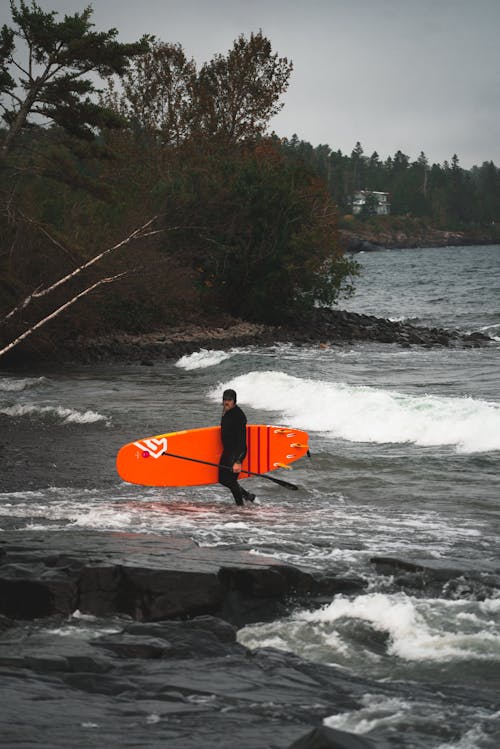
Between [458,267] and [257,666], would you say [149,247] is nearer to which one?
[257,666]

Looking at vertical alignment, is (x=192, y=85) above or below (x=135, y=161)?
above

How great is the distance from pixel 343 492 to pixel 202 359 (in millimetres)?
19443

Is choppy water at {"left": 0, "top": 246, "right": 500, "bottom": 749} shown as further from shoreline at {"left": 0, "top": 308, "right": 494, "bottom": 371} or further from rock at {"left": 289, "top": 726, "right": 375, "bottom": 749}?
shoreline at {"left": 0, "top": 308, "right": 494, "bottom": 371}

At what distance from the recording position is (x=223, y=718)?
6109 mm

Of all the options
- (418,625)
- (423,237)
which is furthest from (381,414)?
A: (423,237)

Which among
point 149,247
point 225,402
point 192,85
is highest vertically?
point 192,85

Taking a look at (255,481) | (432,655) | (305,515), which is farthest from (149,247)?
(432,655)

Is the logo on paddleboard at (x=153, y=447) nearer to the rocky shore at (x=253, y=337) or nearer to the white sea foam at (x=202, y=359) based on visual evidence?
the white sea foam at (x=202, y=359)

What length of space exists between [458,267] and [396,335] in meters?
69.1

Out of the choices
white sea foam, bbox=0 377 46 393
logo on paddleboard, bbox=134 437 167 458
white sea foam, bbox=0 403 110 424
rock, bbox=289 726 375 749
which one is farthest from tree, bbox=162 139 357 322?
rock, bbox=289 726 375 749

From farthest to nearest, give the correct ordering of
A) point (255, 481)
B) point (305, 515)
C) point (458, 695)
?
point (255, 481) → point (305, 515) → point (458, 695)

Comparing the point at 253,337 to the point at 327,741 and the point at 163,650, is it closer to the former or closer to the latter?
the point at 163,650

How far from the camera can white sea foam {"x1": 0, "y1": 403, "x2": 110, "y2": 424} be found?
20031mm

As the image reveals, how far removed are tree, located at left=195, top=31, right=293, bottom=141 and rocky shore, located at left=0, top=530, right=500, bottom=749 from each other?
4549 cm
